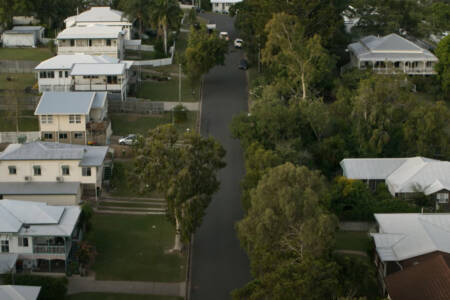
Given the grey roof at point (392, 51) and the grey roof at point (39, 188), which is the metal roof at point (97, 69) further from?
the grey roof at point (392, 51)

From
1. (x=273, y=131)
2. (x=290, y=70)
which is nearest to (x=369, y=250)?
(x=273, y=131)

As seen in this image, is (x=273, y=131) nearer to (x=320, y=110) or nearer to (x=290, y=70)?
(x=320, y=110)

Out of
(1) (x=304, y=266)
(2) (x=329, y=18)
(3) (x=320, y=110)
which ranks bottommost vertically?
(1) (x=304, y=266)

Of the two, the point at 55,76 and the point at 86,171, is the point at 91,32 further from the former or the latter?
the point at 86,171

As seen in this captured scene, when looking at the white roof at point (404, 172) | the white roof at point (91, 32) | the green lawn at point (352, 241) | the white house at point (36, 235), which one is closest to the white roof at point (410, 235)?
the green lawn at point (352, 241)

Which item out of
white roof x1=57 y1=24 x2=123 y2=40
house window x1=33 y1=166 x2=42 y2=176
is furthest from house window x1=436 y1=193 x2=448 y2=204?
white roof x1=57 y1=24 x2=123 y2=40

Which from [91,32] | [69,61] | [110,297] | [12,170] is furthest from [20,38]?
[110,297]

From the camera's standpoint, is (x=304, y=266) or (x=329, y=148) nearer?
(x=304, y=266)
